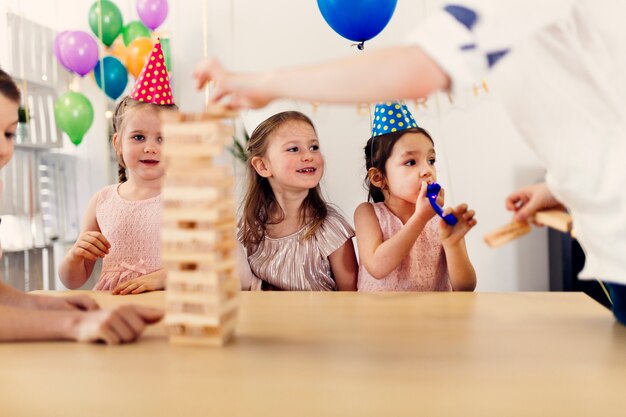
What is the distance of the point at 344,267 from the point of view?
1475 millimetres

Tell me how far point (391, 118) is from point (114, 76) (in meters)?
1.54

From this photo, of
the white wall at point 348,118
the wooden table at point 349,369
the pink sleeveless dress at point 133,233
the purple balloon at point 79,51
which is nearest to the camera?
the wooden table at point 349,369

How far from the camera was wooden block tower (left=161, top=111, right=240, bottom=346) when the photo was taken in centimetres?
63

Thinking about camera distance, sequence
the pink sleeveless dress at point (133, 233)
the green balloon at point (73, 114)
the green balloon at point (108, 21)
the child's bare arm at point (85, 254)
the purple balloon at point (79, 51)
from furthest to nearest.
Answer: the green balloon at point (108, 21) → the purple balloon at point (79, 51) → the green balloon at point (73, 114) → the pink sleeveless dress at point (133, 233) → the child's bare arm at point (85, 254)

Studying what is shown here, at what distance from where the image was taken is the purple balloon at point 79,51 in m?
2.53

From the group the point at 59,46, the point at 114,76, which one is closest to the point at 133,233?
the point at 114,76

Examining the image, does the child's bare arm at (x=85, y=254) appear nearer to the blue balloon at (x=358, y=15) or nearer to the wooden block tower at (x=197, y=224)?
the wooden block tower at (x=197, y=224)

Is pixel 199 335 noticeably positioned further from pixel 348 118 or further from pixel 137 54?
pixel 348 118

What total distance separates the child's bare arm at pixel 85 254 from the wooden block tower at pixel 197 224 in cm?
63

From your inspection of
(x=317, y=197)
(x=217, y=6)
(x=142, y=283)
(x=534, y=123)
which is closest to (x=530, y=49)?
(x=534, y=123)

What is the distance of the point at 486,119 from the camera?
312 centimetres

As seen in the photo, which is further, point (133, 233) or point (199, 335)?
point (133, 233)

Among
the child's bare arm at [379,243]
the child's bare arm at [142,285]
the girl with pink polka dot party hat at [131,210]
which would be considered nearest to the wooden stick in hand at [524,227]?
the child's bare arm at [379,243]

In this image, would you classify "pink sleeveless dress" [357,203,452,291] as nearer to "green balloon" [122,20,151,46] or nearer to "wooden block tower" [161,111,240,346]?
"wooden block tower" [161,111,240,346]
